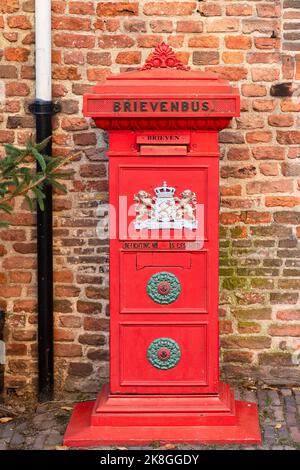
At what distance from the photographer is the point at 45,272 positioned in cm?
595

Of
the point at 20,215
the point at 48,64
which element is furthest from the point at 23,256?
the point at 48,64

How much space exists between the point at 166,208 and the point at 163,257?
1.03 feet

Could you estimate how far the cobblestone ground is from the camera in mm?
5145

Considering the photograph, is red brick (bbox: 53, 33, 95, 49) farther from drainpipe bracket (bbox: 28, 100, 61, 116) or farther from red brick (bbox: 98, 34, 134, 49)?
drainpipe bracket (bbox: 28, 100, 61, 116)

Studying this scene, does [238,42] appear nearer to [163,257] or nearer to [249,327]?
[163,257]

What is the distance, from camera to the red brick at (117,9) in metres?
5.85

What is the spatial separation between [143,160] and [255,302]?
1.63 metres

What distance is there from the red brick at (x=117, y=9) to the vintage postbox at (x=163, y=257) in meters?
0.84

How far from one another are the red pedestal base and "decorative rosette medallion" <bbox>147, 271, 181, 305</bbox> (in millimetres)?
641

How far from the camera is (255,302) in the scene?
607 centimetres

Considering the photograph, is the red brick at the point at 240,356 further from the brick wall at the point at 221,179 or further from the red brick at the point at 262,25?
the red brick at the point at 262,25

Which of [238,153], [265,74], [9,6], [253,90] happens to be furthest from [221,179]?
[9,6]

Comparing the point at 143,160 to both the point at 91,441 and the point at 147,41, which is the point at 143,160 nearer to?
the point at 147,41

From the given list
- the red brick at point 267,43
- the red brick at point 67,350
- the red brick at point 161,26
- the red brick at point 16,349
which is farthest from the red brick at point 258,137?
the red brick at point 16,349
